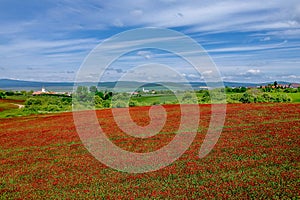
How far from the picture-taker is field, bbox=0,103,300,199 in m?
11.4

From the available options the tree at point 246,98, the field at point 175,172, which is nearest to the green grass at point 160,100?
the tree at point 246,98

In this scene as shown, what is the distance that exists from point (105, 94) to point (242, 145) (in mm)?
59461

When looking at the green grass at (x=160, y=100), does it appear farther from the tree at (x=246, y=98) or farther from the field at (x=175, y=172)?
the field at (x=175, y=172)

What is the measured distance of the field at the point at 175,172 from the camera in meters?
11.4

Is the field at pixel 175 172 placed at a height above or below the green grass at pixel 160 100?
below

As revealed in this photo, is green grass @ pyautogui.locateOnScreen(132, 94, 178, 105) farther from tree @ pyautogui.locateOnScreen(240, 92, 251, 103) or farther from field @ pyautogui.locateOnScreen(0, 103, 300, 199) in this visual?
field @ pyautogui.locateOnScreen(0, 103, 300, 199)

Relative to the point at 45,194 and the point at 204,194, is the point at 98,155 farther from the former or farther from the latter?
the point at 204,194

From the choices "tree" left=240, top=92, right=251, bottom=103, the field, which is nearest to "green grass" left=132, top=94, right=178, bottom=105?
"tree" left=240, top=92, right=251, bottom=103

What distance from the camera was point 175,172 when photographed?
13.9 metres

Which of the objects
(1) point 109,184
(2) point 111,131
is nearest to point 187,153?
(1) point 109,184

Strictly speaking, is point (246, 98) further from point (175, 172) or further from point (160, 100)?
point (175, 172)

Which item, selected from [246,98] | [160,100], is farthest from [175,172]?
[160,100]

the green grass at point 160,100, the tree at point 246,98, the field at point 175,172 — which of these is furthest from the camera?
the green grass at point 160,100

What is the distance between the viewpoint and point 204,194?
10.9 m
